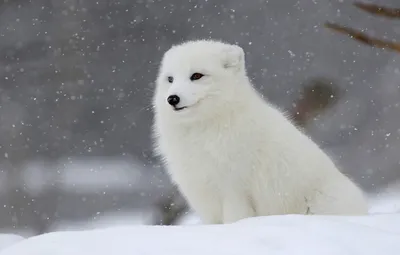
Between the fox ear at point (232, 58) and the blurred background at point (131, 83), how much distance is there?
20.3ft

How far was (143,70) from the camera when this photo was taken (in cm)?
1025

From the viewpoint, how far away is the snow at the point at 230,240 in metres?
2.02

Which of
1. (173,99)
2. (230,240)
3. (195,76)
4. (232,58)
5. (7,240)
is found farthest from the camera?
(7,240)

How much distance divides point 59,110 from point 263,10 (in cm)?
360

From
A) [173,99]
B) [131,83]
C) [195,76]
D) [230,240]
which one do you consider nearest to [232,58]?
[195,76]

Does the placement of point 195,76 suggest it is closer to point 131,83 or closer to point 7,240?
point 7,240

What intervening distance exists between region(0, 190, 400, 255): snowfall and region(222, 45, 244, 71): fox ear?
1357 mm

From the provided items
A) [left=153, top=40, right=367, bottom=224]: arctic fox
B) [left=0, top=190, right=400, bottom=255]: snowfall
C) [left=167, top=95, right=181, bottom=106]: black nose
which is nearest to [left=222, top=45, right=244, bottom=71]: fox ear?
[left=153, top=40, right=367, bottom=224]: arctic fox

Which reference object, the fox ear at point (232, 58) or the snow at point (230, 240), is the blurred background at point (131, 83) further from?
the snow at point (230, 240)

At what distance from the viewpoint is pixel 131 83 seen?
10.2 metres

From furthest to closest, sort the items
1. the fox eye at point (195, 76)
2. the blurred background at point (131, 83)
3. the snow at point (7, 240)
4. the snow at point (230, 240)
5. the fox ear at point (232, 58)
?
the blurred background at point (131, 83), the snow at point (7, 240), the fox ear at point (232, 58), the fox eye at point (195, 76), the snow at point (230, 240)

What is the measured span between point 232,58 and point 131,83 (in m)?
6.76

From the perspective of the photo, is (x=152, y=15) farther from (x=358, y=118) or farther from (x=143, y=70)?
(x=358, y=118)

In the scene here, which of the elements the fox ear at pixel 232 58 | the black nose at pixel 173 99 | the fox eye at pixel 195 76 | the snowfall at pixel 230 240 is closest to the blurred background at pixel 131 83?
the fox ear at pixel 232 58
